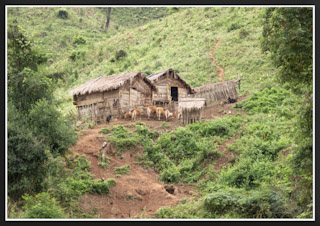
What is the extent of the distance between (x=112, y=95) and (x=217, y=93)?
6976mm

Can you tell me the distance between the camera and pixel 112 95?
22.2 m

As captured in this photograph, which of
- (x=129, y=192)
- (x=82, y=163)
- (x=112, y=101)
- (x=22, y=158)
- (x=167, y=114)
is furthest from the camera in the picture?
(x=112, y=101)

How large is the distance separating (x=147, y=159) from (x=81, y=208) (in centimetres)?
451

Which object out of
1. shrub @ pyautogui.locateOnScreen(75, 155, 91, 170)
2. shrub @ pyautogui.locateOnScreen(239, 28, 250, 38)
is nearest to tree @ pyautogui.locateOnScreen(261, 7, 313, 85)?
shrub @ pyautogui.locateOnScreen(75, 155, 91, 170)

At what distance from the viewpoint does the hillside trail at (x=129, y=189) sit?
13.2 metres

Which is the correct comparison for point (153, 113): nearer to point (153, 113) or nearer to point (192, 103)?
point (153, 113)

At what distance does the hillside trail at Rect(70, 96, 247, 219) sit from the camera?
1316cm

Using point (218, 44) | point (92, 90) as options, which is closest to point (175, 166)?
point (92, 90)

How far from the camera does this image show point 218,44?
1478 inches

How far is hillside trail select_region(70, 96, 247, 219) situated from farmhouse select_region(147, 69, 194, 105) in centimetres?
693

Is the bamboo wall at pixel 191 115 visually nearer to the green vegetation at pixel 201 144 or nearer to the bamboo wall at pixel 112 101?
the green vegetation at pixel 201 144

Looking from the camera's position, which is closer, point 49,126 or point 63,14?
point 49,126

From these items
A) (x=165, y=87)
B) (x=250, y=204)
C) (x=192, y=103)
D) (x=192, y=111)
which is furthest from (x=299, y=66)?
(x=165, y=87)

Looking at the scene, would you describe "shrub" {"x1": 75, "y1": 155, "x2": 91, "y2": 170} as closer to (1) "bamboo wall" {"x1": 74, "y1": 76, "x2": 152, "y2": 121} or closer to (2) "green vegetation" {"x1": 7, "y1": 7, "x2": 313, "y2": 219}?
(2) "green vegetation" {"x1": 7, "y1": 7, "x2": 313, "y2": 219}
